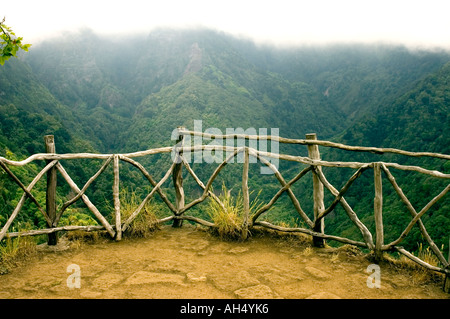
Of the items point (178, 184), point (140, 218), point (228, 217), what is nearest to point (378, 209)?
point (228, 217)

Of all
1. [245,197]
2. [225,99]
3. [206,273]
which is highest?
[225,99]

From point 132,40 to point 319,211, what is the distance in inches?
2833

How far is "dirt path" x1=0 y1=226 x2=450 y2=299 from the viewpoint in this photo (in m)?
2.85

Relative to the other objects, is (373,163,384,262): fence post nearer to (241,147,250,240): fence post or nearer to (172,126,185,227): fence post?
(241,147,250,240): fence post

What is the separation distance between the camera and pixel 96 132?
40.3 meters

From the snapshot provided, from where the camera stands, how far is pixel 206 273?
3.22 metres

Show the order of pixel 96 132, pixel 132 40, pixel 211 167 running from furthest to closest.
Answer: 1. pixel 132 40
2. pixel 96 132
3. pixel 211 167

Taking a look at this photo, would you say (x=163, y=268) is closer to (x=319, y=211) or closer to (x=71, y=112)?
(x=319, y=211)

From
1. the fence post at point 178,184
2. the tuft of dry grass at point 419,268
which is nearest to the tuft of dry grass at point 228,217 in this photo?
the fence post at point 178,184

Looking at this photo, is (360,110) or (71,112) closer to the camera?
(71,112)

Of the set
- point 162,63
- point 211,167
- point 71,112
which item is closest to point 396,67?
point 162,63

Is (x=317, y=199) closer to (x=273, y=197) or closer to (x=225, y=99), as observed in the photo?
(x=273, y=197)

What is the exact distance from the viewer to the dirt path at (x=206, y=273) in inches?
112
